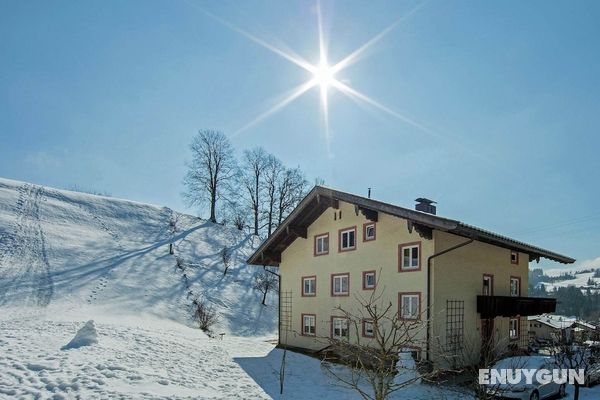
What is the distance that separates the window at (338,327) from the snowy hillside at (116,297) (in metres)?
5.02

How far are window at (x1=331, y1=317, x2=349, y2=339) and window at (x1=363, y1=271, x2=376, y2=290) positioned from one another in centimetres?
206

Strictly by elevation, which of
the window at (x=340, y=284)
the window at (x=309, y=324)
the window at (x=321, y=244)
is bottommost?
the window at (x=309, y=324)

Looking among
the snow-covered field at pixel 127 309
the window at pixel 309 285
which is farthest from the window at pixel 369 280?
the snow-covered field at pixel 127 309

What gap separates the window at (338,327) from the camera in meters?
18.3

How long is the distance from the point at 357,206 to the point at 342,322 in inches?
205

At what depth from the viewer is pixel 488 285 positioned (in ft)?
56.5

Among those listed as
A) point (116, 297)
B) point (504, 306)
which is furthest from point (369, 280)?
point (116, 297)

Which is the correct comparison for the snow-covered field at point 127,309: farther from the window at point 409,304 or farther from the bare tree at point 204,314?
the window at point 409,304

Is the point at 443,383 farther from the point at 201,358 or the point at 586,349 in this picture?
the point at 201,358

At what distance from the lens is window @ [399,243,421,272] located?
1544 centimetres

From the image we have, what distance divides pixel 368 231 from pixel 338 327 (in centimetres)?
465

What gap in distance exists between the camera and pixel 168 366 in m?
12.8

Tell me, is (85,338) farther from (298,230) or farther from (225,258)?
(225,258)

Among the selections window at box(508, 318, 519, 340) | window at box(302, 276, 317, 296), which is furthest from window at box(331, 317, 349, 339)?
window at box(508, 318, 519, 340)
